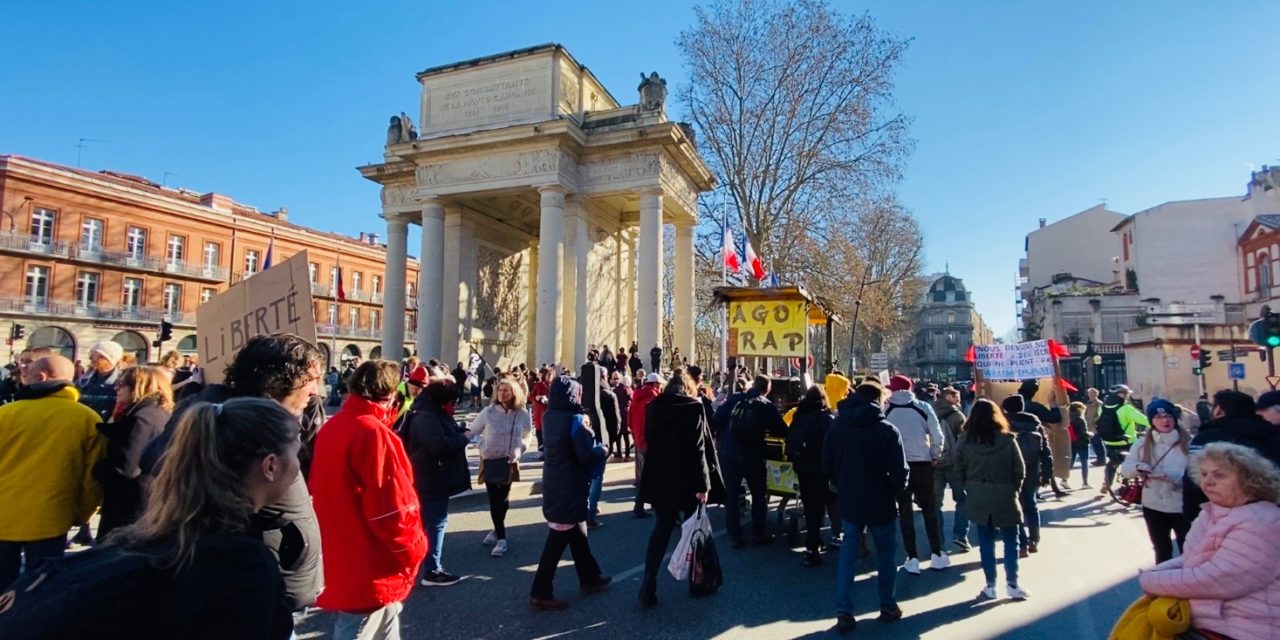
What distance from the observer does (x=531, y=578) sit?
18.2ft

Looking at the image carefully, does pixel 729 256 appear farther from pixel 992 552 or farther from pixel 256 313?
pixel 256 313

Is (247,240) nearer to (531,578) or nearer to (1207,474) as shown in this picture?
(531,578)

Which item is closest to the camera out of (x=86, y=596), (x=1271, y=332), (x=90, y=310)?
(x=86, y=596)

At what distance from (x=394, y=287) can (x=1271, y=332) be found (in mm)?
24594

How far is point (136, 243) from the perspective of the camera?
37.3 metres

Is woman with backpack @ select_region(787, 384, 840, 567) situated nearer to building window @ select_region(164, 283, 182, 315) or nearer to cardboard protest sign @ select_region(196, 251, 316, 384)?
cardboard protest sign @ select_region(196, 251, 316, 384)

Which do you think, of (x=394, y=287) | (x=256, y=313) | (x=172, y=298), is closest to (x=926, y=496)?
(x=256, y=313)

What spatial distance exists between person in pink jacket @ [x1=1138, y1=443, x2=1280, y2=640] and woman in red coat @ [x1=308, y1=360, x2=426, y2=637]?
3.30 metres

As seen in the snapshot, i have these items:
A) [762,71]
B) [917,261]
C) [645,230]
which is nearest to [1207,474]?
[645,230]

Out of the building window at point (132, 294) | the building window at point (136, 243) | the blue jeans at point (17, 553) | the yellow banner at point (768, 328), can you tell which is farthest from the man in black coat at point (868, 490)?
the building window at point (132, 294)

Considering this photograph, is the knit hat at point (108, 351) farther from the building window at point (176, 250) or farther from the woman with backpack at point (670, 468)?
the building window at point (176, 250)

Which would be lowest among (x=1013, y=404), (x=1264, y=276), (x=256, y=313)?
(x=1013, y=404)

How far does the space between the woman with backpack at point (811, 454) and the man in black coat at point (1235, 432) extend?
8.77ft

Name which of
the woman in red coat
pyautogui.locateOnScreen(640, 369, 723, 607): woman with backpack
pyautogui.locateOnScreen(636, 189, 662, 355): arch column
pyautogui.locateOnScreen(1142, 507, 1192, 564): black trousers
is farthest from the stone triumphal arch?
the woman in red coat
